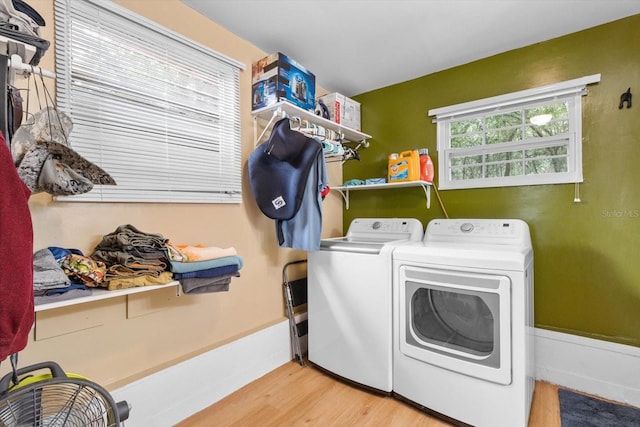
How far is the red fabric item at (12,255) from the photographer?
68 centimetres

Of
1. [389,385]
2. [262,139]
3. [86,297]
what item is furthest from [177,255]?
[389,385]

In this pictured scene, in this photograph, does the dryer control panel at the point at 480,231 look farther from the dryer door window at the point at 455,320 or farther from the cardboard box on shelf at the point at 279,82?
the cardboard box on shelf at the point at 279,82

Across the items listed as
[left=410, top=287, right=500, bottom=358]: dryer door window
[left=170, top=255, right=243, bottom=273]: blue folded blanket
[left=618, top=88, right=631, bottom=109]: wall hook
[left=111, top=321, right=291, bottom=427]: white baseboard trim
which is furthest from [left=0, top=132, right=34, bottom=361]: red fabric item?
[left=618, top=88, right=631, bottom=109]: wall hook

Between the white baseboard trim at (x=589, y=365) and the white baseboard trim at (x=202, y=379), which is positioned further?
the white baseboard trim at (x=589, y=365)

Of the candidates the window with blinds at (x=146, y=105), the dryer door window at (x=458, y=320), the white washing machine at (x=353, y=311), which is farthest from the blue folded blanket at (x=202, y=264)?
the dryer door window at (x=458, y=320)

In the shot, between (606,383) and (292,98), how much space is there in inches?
108

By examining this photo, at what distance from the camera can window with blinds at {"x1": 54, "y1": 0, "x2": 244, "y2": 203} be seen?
4.51 feet

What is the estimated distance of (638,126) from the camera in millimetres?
1822

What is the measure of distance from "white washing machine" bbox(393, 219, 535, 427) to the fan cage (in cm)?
149

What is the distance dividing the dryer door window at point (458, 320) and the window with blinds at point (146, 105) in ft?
4.39

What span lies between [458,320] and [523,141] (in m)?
1.42

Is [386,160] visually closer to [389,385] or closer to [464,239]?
[464,239]

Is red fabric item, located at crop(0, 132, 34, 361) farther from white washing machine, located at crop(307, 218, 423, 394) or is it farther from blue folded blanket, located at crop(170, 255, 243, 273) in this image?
white washing machine, located at crop(307, 218, 423, 394)

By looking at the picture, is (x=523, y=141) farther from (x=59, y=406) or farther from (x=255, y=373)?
(x=59, y=406)
